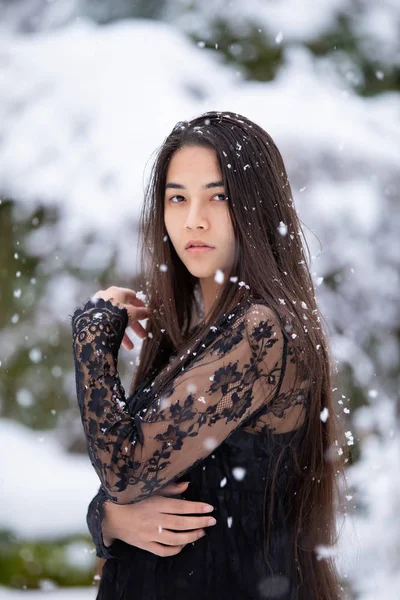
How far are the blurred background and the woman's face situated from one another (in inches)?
73.1

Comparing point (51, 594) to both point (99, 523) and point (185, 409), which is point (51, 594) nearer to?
point (99, 523)

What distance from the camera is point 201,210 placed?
4.21ft

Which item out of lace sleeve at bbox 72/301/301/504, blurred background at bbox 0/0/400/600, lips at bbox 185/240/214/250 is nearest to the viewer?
lace sleeve at bbox 72/301/301/504

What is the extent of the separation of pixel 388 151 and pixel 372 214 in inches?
12.2

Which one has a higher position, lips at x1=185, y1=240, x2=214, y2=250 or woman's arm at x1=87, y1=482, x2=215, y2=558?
lips at x1=185, y1=240, x2=214, y2=250

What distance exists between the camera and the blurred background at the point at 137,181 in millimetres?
3172

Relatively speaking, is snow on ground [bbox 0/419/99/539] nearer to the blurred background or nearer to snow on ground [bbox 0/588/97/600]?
the blurred background

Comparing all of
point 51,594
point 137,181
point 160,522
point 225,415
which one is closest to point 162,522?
point 160,522

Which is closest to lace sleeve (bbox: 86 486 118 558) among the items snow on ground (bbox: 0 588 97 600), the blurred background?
snow on ground (bbox: 0 588 97 600)

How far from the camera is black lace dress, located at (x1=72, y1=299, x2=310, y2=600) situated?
109 cm

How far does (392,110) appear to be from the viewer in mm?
3375

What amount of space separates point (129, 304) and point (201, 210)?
29cm

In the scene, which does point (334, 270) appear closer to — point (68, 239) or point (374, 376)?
point (374, 376)

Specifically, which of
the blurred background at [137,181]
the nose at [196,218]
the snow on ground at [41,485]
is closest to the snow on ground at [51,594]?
the blurred background at [137,181]
